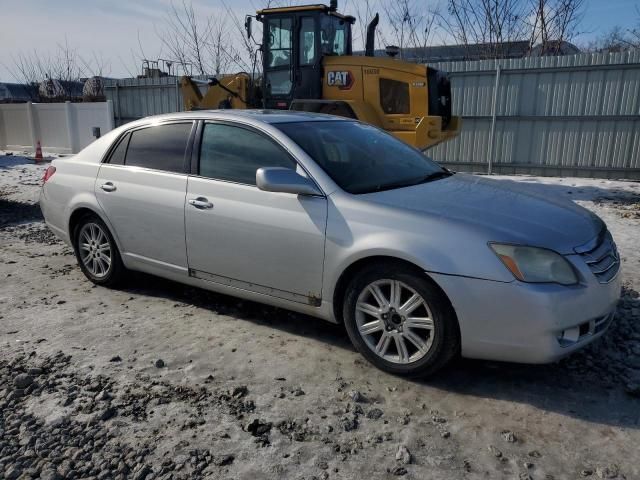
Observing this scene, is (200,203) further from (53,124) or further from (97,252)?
(53,124)

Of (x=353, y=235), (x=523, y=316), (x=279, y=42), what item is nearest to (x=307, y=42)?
(x=279, y=42)

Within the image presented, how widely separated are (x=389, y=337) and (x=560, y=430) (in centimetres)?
105

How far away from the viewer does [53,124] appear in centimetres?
1911

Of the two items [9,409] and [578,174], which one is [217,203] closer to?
[9,409]

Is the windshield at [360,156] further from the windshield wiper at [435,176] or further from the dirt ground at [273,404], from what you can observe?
the dirt ground at [273,404]

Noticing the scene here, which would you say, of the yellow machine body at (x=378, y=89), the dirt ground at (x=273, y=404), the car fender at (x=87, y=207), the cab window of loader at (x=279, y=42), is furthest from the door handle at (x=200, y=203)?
the cab window of loader at (x=279, y=42)

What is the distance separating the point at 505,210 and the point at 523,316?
76cm

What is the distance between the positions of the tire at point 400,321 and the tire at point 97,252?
2.46m

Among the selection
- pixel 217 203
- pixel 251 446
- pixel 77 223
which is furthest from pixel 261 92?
pixel 251 446

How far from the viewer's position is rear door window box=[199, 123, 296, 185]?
384cm

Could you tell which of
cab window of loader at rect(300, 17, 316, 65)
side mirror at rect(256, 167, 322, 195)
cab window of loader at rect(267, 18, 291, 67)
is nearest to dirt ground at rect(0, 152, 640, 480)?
side mirror at rect(256, 167, 322, 195)

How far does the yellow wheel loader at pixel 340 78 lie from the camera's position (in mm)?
9703

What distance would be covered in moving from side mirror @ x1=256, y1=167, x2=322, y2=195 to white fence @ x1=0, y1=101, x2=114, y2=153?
16275 millimetres

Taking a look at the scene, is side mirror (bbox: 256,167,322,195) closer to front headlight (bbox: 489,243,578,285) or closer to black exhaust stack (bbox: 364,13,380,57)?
front headlight (bbox: 489,243,578,285)
